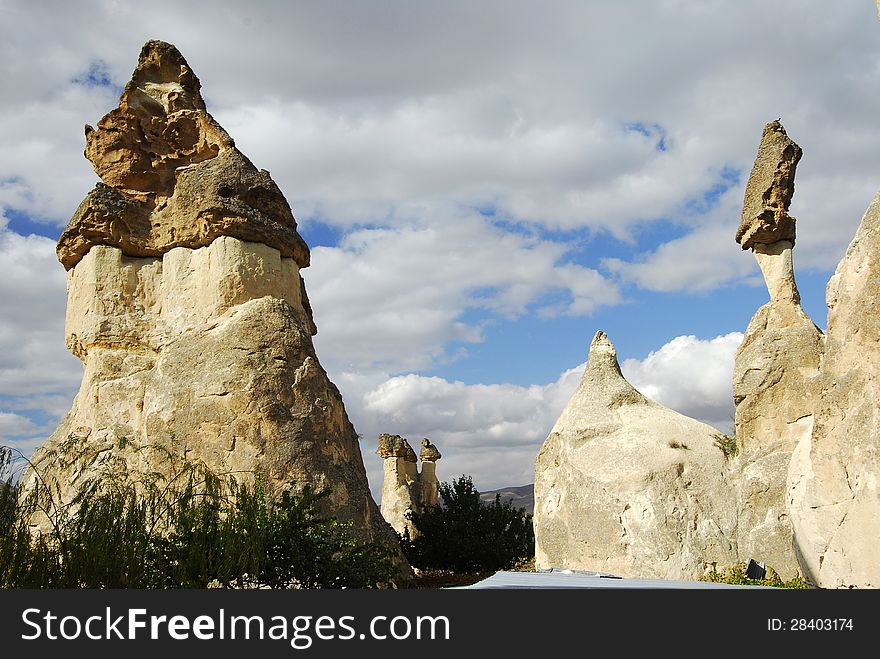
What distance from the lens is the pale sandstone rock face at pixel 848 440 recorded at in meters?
5.09

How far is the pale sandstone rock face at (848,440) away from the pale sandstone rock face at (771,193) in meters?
5.06

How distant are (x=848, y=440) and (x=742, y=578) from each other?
3791 millimetres

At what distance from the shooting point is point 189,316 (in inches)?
408

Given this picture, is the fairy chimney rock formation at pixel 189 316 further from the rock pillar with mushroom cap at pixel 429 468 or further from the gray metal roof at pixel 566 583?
the rock pillar with mushroom cap at pixel 429 468

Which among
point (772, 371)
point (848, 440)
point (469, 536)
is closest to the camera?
point (848, 440)

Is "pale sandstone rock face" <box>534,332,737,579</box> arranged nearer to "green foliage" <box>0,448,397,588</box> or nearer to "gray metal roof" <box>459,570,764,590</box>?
"gray metal roof" <box>459,570,764,590</box>

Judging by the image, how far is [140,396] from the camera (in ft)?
33.1

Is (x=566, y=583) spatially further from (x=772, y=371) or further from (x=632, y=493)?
(x=772, y=371)

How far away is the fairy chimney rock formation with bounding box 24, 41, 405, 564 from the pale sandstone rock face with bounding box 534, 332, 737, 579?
7.36 ft

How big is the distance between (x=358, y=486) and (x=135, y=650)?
5.14m

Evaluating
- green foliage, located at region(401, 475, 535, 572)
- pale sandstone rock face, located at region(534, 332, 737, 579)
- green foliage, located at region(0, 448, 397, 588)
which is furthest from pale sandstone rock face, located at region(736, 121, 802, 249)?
green foliage, located at region(401, 475, 535, 572)

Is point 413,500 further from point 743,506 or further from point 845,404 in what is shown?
point 845,404

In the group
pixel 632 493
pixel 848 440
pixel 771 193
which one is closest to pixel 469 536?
pixel 632 493

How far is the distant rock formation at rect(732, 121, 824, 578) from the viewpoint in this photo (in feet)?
29.7
